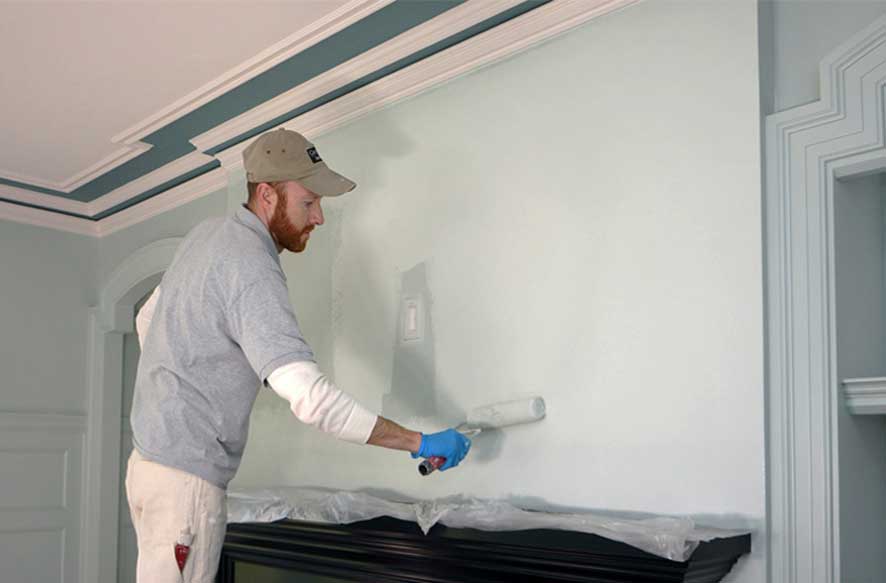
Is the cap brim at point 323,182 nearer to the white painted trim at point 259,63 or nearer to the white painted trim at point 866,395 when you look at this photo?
the white painted trim at point 259,63

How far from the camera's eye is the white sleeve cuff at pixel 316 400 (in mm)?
1971

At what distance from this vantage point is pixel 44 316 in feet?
15.9

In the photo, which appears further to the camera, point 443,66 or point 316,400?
point 443,66

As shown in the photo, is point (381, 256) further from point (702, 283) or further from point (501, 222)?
point (702, 283)

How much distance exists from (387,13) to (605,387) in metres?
1.26

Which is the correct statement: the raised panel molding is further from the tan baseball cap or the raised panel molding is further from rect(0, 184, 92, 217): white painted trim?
the tan baseball cap

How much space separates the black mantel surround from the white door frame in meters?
2.15

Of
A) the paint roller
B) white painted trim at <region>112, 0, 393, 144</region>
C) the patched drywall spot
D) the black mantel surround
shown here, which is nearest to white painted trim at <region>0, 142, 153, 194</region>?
white painted trim at <region>112, 0, 393, 144</region>

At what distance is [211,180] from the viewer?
162 inches

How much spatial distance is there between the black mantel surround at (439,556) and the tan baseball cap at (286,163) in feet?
2.99

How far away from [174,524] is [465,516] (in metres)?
0.68

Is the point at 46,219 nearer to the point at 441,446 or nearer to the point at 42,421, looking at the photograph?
the point at 42,421

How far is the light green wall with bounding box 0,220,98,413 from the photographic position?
4.72m

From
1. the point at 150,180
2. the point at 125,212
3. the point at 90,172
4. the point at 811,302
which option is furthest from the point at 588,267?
the point at 125,212
